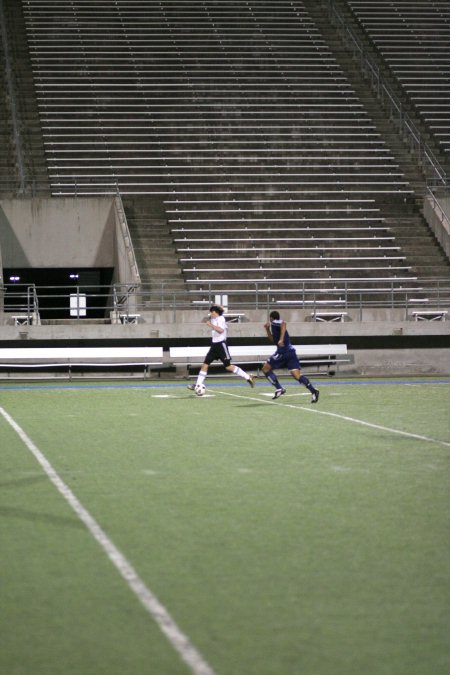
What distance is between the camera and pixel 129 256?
32969mm

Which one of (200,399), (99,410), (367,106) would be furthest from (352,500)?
(367,106)

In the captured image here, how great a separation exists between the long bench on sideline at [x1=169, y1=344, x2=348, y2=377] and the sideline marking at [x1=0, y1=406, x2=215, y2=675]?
17835mm

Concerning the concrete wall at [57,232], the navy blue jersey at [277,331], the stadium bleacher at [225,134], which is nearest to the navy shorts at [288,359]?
the navy blue jersey at [277,331]

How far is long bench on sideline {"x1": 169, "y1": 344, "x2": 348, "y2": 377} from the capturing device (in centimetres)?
2788

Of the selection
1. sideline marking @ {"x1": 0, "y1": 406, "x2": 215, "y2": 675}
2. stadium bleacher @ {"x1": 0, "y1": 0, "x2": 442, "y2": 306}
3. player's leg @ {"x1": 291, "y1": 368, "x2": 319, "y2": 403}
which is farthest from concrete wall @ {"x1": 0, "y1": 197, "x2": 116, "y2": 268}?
sideline marking @ {"x1": 0, "y1": 406, "x2": 215, "y2": 675}

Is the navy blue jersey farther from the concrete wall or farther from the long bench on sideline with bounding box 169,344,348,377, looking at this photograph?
the concrete wall

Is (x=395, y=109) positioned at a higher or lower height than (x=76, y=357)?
higher

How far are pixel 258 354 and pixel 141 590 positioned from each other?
22065mm

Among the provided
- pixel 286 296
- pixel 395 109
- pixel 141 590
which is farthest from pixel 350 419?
pixel 395 109

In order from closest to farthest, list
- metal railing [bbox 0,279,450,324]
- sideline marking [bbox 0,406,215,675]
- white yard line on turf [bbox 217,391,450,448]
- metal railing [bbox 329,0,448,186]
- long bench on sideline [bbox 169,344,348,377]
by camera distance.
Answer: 1. sideline marking [bbox 0,406,215,675]
2. white yard line on turf [bbox 217,391,450,448]
3. long bench on sideline [bbox 169,344,348,377]
4. metal railing [bbox 0,279,450,324]
5. metal railing [bbox 329,0,448,186]

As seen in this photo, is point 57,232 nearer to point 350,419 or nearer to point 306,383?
point 306,383

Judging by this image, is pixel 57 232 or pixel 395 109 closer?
pixel 57 232

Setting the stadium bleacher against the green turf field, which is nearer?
the green turf field

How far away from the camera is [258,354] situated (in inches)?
1099
